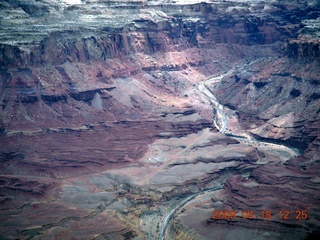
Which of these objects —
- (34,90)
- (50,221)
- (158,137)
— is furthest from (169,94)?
(50,221)

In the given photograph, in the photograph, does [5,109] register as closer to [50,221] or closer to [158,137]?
[158,137]
